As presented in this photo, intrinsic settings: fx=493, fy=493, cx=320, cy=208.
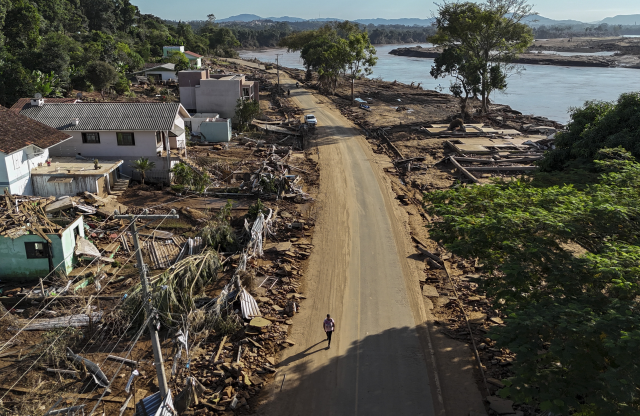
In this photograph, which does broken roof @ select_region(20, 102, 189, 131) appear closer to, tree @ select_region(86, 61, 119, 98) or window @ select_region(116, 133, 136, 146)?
window @ select_region(116, 133, 136, 146)

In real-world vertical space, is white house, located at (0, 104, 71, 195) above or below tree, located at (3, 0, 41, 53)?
below

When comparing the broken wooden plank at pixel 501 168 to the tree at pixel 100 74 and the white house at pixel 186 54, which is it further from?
the white house at pixel 186 54

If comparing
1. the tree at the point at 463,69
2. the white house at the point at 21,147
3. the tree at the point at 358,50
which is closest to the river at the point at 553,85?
the tree at the point at 463,69

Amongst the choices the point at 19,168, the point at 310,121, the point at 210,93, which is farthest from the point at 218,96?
the point at 19,168

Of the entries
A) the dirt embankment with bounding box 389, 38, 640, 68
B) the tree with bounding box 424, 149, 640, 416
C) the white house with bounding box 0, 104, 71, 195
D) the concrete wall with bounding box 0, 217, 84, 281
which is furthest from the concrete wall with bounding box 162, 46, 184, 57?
the tree with bounding box 424, 149, 640, 416

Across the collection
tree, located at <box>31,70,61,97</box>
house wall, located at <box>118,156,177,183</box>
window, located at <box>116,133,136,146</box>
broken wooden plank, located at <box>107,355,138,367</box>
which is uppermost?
tree, located at <box>31,70,61,97</box>
